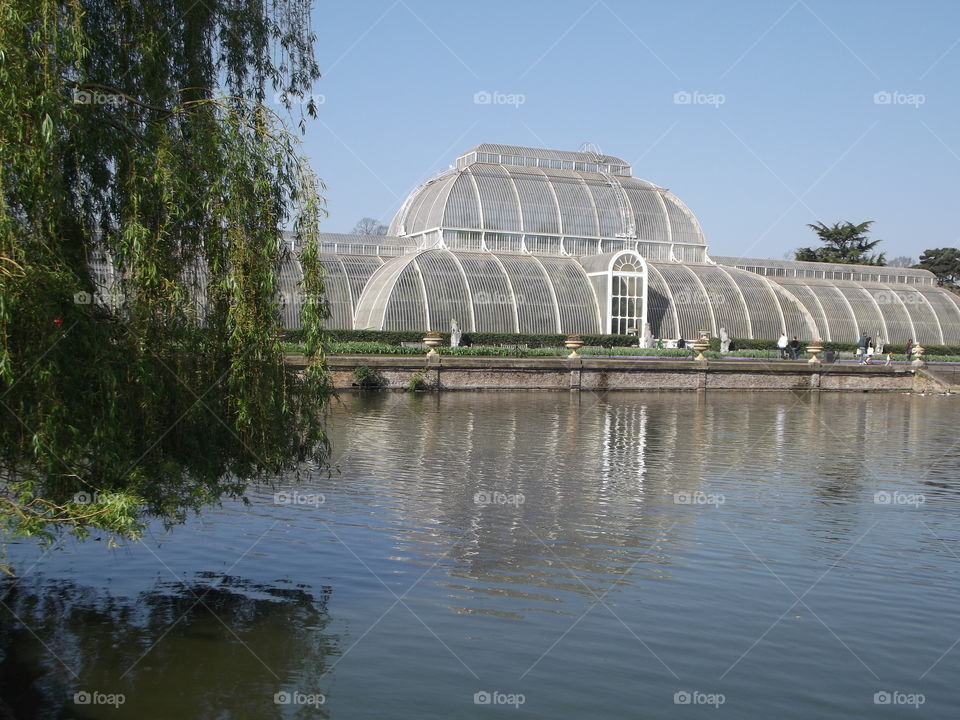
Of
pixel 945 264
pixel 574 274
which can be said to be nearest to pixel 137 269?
pixel 574 274

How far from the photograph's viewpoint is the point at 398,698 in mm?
9227

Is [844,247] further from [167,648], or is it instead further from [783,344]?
[167,648]

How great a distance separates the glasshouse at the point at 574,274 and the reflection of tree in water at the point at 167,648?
38.8m

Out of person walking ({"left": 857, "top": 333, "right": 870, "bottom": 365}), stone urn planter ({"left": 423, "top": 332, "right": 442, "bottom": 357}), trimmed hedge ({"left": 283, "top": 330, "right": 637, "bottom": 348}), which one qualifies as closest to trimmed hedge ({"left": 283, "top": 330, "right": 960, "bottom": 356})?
trimmed hedge ({"left": 283, "top": 330, "right": 637, "bottom": 348})

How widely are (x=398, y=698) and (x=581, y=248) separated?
55484 millimetres

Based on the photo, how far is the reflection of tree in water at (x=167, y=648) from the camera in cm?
905

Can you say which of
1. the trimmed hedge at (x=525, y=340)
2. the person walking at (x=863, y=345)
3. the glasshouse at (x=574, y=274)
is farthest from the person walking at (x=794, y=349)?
the glasshouse at (x=574, y=274)

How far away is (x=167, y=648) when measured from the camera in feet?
33.4

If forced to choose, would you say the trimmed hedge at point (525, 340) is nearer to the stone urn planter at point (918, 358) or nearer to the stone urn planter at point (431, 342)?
the stone urn planter at point (431, 342)

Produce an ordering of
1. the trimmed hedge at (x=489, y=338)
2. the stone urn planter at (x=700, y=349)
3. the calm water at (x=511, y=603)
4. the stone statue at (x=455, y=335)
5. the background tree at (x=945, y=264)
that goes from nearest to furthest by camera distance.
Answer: the calm water at (x=511, y=603) < the stone statue at (x=455, y=335) < the trimmed hedge at (x=489, y=338) < the stone urn planter at (x=700, y=349) < the background tree at (x=945, y=264)

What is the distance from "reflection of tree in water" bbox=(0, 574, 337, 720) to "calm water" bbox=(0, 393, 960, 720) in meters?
0.03

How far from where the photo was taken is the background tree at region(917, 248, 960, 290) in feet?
303

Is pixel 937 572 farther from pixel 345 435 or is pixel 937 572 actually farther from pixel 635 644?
pixel 345 435

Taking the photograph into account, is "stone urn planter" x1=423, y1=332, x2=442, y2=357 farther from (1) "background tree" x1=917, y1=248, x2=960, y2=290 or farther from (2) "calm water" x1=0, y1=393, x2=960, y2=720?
(1) "background tree" x1=917, y1=248, x2=960, y2=290
